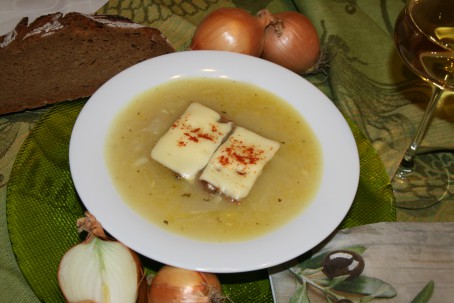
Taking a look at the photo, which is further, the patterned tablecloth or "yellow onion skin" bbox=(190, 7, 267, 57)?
"yellow onion skin" bbox=(190, 7, 267, 57)

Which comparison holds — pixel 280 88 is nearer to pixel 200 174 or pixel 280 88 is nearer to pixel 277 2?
pixel 200 174

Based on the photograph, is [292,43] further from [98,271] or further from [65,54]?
[98,271]

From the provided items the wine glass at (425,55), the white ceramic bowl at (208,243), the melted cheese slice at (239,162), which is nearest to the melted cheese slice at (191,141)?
the melted cheese slice at (239,162)

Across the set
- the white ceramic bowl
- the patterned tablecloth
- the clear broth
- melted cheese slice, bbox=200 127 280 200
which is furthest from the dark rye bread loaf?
melted cheese slice, bbox=200 127 280 200

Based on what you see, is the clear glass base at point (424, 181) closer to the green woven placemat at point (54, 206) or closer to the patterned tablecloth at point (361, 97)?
the patterned tablecloth at point (361, 97)

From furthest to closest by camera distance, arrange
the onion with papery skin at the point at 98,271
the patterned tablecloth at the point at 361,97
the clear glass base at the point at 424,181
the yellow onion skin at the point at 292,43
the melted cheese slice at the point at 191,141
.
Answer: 1. the yellow onion skin at the point at 292,43
2. the clear glass base at the point at 424,181
3. the patterned tablecloth at the point at 361,97
4. the melted cheese slice at the point at 191,141
5. the onion with papery skin at the point at 98,271

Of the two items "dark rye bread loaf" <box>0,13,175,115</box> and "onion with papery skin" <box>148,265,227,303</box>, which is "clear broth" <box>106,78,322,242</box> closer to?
"onion with papery skin" <box>148,265,227,303</box>
